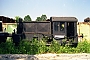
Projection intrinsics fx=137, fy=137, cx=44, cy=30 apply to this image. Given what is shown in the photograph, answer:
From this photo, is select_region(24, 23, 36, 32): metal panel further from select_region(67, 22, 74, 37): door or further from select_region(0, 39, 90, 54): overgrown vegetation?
select_region(67, 22, 74, 37): door

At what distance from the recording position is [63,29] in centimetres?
1011

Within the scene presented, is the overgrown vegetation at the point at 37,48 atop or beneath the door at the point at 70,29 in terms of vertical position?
beneath

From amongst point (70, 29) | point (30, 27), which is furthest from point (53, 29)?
point (30, 27)

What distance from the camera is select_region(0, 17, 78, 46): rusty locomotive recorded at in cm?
1001

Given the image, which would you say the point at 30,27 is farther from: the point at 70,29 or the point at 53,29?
the point at 70,29

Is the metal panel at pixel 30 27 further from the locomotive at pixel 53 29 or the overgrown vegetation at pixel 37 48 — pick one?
the overgrown vegetation at pixel 37 48

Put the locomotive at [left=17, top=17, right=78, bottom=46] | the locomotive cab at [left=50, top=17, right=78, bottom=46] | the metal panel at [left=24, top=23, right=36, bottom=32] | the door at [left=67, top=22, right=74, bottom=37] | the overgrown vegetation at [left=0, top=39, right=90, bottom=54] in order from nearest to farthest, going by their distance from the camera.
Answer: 1. the overgrown vegetation at [left=0, top=39, right=90, bottom=54]
2. the locomotive cab at [left=50, top=17, right=78, bottom=46]
3. the locomotive at [left=17, top=17, right=78, bottom=46]
4. the door at [left=67, top=22, right=74, bottom=37]
5. the metal panel at [left=24, top=23, right=36, bottom=32]

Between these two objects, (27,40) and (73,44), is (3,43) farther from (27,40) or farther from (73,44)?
(73,44)

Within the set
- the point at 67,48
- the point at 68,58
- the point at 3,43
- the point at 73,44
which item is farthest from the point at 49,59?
the point at 3,43

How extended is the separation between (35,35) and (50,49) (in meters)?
1.94

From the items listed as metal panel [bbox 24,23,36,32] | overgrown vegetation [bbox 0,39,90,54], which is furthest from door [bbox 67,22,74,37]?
metal panel [bbox 24,23,36,32]

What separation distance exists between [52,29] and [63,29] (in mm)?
883

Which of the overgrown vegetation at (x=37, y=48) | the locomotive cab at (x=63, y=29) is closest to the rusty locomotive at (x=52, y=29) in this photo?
the locomotive cab at (x=63, y=29)

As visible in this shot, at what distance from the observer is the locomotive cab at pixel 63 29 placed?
991 cm
